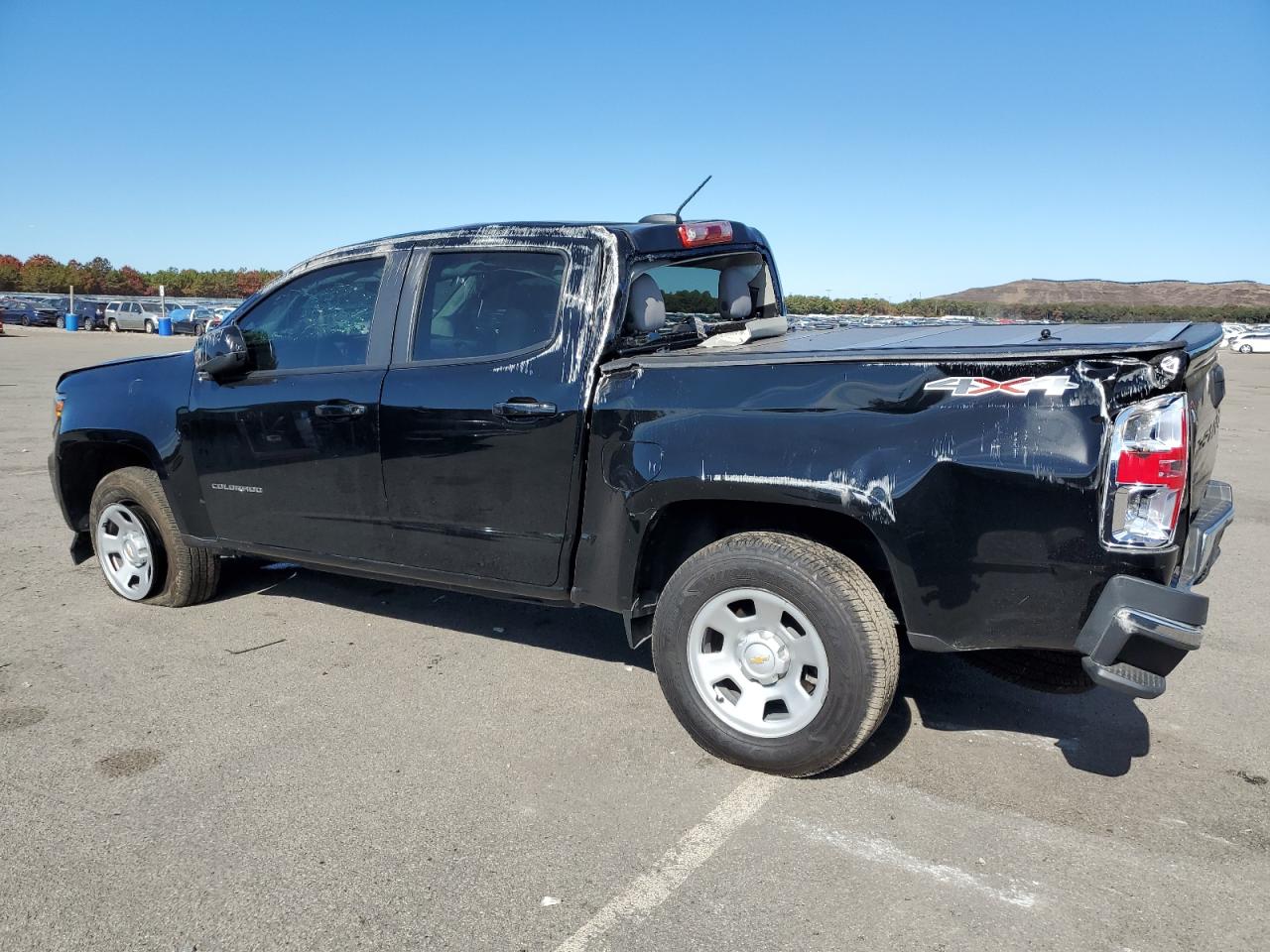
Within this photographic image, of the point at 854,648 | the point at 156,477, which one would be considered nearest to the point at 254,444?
the point at 156,477

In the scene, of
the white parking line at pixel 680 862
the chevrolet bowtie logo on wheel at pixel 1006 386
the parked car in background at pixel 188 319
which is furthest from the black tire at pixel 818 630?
the parked car in background at pixel 188 319

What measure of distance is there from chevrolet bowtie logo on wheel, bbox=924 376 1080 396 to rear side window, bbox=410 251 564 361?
1570 millimetres

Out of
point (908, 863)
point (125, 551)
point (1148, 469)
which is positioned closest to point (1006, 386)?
point (1148, 469)

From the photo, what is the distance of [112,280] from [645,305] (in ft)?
320

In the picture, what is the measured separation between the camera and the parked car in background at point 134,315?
4700cm

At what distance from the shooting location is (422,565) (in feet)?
13.6

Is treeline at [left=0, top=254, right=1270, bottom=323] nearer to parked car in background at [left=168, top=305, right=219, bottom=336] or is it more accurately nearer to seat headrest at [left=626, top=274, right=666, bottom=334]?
parked car in background at [left=168, top=305, right=219, bottom=336]

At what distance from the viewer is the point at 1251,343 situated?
52.5m

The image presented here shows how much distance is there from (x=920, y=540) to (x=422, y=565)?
2108 millimetres

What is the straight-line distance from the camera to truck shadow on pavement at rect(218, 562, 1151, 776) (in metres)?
3.71

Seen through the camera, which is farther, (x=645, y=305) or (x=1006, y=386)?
(x=645, y=305)

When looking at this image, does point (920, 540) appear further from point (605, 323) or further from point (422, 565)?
point (422, 565)

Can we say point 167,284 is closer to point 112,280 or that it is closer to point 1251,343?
point 112,280

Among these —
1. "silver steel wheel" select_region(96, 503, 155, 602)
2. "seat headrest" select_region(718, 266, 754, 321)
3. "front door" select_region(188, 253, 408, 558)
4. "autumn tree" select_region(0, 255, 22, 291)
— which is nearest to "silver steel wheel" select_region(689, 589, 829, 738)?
"front door" select_region(188, 253, 408, 558)
